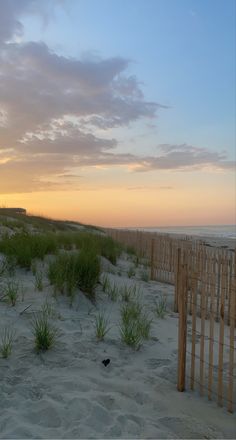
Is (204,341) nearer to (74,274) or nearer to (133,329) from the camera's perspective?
(133,329)

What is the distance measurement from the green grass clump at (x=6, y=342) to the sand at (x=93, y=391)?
7 centimetres

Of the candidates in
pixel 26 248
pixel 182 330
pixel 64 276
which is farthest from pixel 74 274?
pixel 182 330

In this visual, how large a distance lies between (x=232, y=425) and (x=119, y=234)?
18.2 metres

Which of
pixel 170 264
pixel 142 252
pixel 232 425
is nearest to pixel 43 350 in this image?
pixel 232 425

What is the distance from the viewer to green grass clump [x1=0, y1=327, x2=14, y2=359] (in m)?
4.37

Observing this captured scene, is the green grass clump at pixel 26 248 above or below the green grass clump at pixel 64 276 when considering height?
above

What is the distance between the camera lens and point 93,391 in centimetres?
382

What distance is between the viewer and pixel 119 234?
21625 mm

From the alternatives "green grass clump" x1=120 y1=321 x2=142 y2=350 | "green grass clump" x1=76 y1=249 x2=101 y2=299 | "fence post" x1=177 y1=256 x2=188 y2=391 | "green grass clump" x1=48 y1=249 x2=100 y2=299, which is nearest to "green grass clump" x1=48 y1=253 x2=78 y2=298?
"green grass clump" x1=48 y1=249 x2=100 y2=299

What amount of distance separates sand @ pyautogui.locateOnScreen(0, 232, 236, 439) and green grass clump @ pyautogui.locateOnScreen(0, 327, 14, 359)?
0.23 ft

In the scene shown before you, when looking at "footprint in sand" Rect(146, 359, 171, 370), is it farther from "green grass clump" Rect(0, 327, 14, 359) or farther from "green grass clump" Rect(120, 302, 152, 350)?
"green grass clump" Rect(0, 327, 14, 359)

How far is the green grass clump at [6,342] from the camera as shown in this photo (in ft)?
14.3

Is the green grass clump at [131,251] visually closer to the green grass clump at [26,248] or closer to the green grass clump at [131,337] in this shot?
the green grass clump at [26,248]

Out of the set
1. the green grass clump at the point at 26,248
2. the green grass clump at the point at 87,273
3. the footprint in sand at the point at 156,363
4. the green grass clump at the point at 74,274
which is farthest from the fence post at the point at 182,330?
the green grass clump at the point at 26,248
